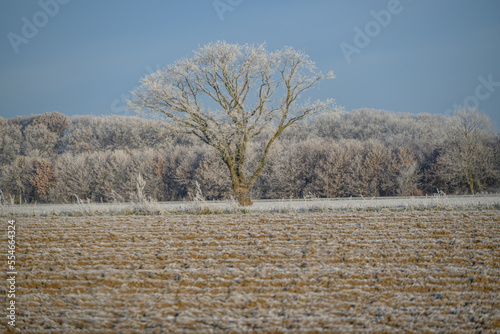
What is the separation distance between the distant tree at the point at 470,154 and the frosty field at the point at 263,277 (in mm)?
25992

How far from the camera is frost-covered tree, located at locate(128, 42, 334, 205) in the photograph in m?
17.6

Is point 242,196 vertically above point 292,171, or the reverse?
point 292,171

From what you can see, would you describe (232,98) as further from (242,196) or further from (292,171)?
(292,171)

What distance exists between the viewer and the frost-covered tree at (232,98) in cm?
1756

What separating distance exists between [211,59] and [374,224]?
1216 centimetres

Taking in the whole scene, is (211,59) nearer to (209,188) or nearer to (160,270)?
(160,270)

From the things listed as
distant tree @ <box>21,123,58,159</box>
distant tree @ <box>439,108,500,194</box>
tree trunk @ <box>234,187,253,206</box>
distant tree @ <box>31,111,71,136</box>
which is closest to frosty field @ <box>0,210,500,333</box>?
tree trunk @ <box>234,187,253,206</box>

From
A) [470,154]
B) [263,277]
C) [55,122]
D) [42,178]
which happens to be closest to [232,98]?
[263,277]

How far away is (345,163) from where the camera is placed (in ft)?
119

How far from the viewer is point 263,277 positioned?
5.89 meters

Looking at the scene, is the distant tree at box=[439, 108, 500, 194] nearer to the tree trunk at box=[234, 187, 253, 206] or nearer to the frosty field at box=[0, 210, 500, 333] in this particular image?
the tree trunk at box=[234, 187, 253, 206]

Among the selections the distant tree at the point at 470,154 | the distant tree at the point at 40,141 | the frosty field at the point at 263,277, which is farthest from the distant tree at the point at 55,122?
the frosty field at the point at 263,277

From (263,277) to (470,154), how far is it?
33215mm

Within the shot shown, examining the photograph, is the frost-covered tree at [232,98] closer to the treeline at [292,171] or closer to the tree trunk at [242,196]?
the tree trunk at [242,196]
